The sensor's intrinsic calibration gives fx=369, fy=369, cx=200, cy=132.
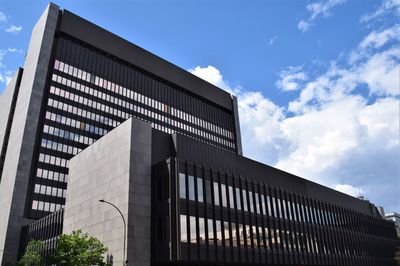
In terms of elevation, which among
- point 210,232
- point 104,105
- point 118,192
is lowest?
point 210,232

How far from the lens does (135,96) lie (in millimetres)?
110188

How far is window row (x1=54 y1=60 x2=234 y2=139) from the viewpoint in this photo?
322 feet

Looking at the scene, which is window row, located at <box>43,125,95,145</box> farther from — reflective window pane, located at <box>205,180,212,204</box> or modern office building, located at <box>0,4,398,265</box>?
reflective window pane, located at <box>205,180,212,204</box>

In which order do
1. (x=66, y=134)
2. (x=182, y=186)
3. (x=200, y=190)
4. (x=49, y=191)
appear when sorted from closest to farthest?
A: (x=182, y=186)
(x=200, y=190)
(x=49, y=191)
(x=66, y=134)

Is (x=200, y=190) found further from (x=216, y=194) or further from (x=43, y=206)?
(x=43, y=206)

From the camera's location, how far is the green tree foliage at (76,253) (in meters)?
36.1

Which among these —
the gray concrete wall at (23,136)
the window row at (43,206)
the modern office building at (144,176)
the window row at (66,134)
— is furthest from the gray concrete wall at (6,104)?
the window row at (43,206)

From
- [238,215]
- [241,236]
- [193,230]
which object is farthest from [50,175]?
[193,230]

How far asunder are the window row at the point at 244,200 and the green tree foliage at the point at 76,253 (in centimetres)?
1048

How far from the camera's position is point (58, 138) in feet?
296

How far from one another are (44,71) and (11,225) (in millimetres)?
38171

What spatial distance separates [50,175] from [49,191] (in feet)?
12.6

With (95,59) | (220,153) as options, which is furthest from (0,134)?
(220,153)

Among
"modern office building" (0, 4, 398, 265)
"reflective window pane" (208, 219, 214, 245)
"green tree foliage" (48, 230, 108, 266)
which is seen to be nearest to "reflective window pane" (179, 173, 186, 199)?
"modern office building" (0, 4, 398, 265)
